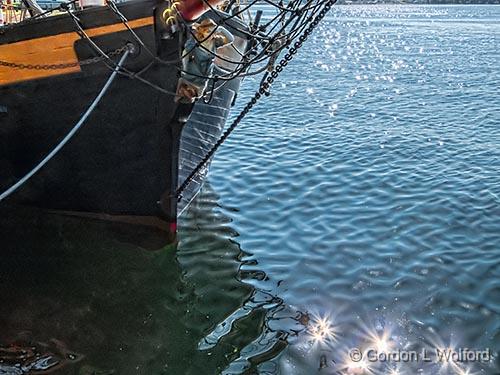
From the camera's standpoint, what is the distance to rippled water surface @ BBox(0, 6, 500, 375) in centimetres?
624

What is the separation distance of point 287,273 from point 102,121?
11.4ft

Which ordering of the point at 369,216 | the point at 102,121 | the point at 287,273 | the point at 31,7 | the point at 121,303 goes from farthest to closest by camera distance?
the point at 369,216
the point at 31,7
the point at 287,273
the point at 102,121
the point at 121,303

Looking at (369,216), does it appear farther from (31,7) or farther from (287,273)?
(31,7)

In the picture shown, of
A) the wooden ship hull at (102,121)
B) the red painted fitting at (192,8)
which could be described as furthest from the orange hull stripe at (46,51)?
the red painted fitting at (192,8)

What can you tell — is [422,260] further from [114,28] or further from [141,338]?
[114,28]

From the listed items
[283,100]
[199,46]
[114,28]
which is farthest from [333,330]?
[283,100]

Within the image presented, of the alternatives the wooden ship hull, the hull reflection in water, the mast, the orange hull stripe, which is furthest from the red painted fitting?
the mast

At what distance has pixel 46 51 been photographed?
6949 mm

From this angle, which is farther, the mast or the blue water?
the mast

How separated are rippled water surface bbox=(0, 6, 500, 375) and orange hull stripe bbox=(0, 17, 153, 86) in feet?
8.75

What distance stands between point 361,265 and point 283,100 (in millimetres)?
13214

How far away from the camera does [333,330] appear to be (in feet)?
21.7

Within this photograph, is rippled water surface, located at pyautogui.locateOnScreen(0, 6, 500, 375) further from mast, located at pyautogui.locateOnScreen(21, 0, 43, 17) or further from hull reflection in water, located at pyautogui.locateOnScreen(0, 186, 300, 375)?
mast, located at pyautogui.locateOnScreen(21, 0, 43, 17)

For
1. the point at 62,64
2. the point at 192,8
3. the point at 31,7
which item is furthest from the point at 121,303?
the point at 31,7
